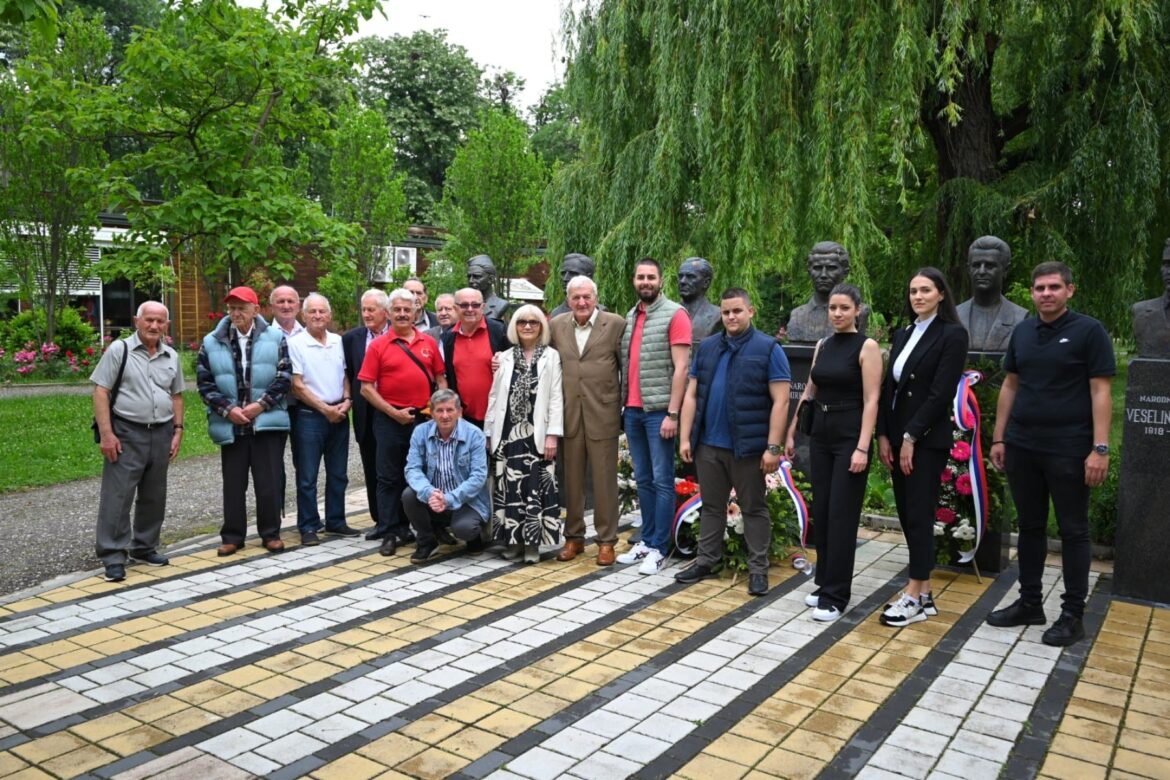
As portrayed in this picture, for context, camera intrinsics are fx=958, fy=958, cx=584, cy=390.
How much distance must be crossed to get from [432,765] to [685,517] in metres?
3.42

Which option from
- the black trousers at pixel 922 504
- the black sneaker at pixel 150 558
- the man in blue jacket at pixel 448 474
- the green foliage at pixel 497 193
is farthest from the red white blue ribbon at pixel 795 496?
the green foliage at pixel 497 193

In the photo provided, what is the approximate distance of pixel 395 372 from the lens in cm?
724

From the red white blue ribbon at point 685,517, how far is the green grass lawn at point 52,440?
7.27 m

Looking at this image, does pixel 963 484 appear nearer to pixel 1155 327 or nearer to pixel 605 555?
pixel 1155 327

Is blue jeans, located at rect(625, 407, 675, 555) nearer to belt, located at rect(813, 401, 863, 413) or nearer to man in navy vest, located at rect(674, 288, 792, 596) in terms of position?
man in navy vest, located at rect(674, 288, 792, 596)

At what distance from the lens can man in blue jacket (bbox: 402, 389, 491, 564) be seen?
268 inches

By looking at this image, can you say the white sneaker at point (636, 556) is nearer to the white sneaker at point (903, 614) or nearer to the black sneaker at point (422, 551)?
the black sneaker at point (422, 551)

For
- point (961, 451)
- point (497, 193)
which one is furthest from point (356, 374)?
point (497, 193)

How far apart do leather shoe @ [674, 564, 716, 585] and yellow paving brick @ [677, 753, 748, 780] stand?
Result: 2.54m

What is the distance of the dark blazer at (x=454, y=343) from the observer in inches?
290

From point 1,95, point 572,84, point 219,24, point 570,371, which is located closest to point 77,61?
point 1,95

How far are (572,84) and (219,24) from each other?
5379mm

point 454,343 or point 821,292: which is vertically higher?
point 821,292

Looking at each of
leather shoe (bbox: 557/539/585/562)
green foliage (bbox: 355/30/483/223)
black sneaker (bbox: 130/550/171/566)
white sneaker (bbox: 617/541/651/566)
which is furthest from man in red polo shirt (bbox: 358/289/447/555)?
green foliage (bbox: 355/30/483/223)
